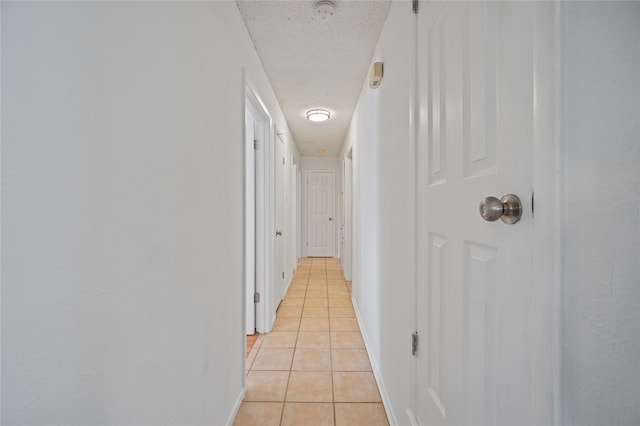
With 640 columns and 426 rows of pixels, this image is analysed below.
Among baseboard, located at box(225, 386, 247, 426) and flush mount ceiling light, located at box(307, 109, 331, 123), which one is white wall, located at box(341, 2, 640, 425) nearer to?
baseboard, located at box(225, 386, 247, 426)

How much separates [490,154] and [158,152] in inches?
35.8

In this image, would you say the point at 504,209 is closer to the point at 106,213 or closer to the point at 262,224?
the point at 106,213

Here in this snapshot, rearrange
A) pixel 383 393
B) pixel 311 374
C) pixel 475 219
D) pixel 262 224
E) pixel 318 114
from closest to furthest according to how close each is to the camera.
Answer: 1. pixel 475 219
2. pixel 383 393
3. pixel 311 374
4. pixel 262 224
5. pixel 318 114

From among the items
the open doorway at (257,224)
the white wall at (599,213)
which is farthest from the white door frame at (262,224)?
the white wall at (599,213)

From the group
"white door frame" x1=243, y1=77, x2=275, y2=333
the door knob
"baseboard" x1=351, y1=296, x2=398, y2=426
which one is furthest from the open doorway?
the door knob

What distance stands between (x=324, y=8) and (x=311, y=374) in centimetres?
230

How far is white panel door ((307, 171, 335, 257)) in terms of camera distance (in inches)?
268

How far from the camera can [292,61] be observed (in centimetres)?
236

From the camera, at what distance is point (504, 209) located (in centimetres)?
60

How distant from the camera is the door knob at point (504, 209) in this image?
1.90ft

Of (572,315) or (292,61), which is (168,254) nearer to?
(572,315)

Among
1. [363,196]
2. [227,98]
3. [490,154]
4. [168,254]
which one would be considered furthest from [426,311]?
[363,196]

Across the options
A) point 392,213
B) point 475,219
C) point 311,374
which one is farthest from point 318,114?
point 475,219

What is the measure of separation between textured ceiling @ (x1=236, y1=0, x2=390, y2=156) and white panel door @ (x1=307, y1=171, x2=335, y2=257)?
3313 millimetres
